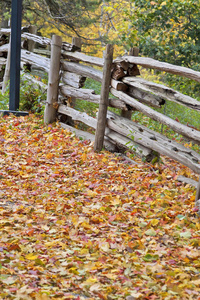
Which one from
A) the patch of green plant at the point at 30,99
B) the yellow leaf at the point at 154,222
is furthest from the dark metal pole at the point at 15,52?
the yellow leaf at the point at 154,222

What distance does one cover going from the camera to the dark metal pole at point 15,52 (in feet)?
22.9

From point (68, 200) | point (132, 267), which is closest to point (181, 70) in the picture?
point (68, 200)

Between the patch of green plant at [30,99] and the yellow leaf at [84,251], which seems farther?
the patch of green plant at [30,99]

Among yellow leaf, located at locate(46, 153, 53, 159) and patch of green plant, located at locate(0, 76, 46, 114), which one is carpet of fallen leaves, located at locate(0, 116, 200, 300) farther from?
patch of green plant, located at locate(0, 76, 46, 114)

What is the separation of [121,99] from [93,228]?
2.41 m

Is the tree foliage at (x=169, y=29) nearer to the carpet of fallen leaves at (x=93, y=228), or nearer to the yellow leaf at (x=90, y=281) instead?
the carpet of fallen leaves at (x=93, y=228)

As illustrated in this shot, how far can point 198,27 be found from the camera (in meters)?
8.20

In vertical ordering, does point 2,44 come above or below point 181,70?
below

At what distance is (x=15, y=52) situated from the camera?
725 centimetres

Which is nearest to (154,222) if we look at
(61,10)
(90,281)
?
(90,281)

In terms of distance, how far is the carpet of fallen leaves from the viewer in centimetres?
260

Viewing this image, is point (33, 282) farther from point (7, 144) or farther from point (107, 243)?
point (7, 144)

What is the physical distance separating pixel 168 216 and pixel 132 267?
104cm

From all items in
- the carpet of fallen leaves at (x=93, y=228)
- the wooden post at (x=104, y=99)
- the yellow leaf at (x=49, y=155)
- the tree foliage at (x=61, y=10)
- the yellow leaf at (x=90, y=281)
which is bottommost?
the yellow leaf at (x=49, y=155)
